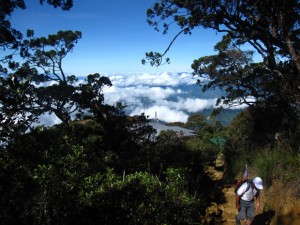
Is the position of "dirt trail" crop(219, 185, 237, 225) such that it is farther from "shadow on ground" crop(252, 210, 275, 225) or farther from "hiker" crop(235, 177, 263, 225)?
A: "hiker" crop(235, 177, 263, 225)

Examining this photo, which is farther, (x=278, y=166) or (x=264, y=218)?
(x=278, y=166)

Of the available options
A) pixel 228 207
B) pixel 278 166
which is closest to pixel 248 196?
pixel 278 166

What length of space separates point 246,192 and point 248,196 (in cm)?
10

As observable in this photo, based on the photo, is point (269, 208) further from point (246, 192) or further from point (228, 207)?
point (228, 207)

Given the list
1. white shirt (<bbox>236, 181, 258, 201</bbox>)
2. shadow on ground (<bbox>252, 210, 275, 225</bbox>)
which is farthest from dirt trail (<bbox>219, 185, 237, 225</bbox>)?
white shirt (<bbox>236, 181, 258, 201</bbox>)

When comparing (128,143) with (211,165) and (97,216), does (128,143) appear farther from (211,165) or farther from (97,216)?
(97,216)

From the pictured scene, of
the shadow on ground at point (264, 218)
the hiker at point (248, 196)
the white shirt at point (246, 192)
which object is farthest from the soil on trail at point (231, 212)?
the white shirt at point (246, 192)

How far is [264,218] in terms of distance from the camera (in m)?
7.49

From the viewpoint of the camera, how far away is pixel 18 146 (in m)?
3.24

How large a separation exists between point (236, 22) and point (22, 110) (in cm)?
847

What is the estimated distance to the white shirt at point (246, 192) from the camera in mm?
6957

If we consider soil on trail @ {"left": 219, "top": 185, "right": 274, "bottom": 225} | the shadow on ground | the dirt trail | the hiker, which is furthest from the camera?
the dirt trail

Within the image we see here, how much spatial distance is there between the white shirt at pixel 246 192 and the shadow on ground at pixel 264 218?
823mm

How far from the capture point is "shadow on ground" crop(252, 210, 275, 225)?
7258mm
